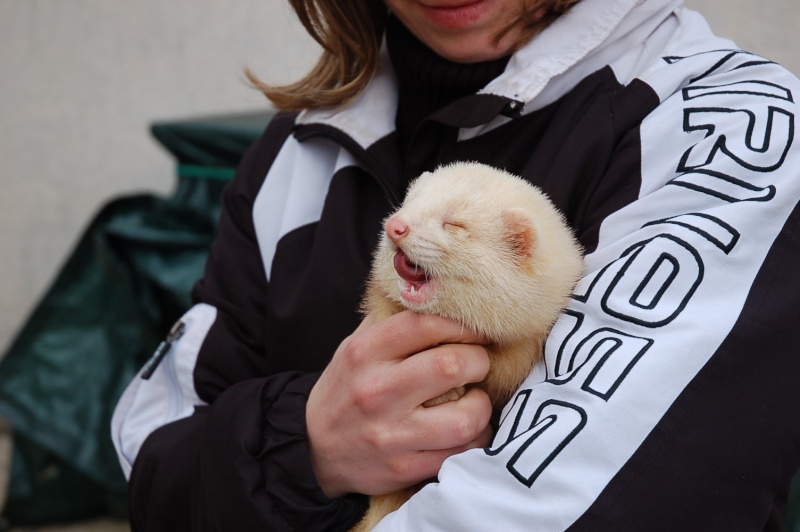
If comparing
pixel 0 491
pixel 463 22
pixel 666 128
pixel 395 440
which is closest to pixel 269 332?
pixel 395 440

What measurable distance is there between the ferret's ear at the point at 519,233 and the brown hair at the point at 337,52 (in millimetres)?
419

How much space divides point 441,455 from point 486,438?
7 centimetres

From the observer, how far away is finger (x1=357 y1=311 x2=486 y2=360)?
112 centimetres

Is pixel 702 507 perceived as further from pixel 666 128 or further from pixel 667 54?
pixel 667 54

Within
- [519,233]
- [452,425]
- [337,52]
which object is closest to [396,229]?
[519,233]

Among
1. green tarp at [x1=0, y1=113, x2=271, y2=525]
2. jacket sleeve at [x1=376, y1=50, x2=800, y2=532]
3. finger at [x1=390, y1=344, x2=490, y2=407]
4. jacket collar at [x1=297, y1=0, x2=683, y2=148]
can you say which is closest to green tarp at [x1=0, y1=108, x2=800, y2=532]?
green tarp at [x1=0, y1=113, x2=271, y2=525]

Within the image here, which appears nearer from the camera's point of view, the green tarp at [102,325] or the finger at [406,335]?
the finger at [406,335]

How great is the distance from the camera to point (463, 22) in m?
1.30

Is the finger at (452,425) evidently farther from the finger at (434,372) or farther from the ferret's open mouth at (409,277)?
the ferret's open mouth at (409,277)

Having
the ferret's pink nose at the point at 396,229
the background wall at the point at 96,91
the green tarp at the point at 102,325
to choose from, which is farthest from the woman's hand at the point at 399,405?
the background wall at the point at 96,91

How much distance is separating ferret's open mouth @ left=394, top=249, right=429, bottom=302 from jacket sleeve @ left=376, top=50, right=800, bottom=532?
24 centimetres

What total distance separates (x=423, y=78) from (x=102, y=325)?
2.22m

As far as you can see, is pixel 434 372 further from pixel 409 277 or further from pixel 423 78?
pixel 423 78

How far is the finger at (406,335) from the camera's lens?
3.67 ft
